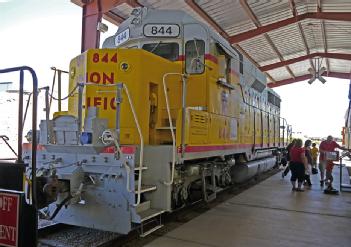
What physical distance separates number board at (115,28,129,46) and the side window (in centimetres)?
116

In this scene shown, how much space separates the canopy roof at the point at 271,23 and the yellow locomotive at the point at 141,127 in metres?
6.81

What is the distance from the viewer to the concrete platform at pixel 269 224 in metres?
4.82

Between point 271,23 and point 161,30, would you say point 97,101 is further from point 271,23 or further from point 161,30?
point 271,23

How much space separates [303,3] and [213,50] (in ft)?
40.5

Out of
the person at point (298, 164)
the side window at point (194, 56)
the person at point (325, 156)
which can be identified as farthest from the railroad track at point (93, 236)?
the person at point (325, 156)

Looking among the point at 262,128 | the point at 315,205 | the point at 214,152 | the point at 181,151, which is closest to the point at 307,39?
the point at 262,128

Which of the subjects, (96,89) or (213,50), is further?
(213,50)

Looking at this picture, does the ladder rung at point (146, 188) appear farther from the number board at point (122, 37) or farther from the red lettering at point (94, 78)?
the number board at point (122, 37)

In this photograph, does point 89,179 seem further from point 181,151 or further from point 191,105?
point 191,105

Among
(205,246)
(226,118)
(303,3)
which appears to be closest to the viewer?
(205,246)

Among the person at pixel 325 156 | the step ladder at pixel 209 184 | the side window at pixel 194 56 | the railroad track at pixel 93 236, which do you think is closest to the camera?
the railroad track at pixel 93 236

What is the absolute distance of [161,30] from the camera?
6.15m

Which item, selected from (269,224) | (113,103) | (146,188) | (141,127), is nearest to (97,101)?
(113,103)

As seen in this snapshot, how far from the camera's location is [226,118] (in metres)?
6.97
